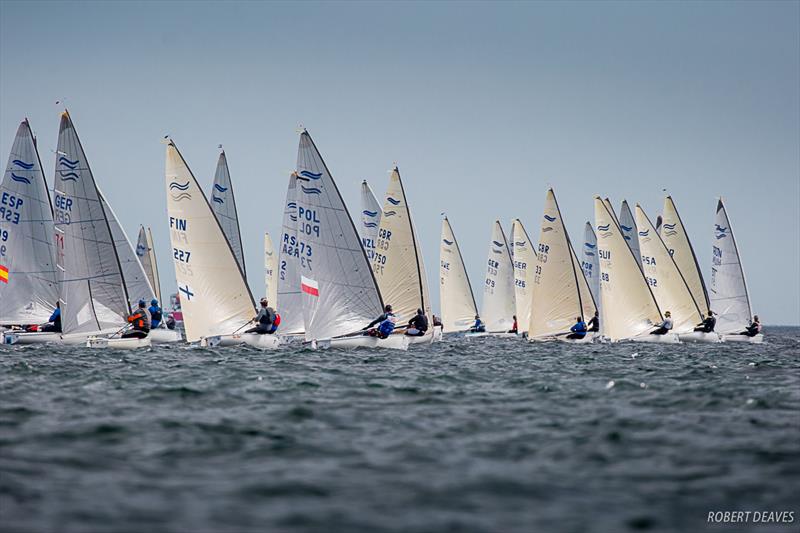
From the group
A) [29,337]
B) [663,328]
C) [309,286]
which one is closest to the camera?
[309,286]

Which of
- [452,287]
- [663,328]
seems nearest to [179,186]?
[663,328]

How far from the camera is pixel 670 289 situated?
2002 inches

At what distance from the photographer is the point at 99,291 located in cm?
3083

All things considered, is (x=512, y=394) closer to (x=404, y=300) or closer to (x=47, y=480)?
(x=47, y=480)

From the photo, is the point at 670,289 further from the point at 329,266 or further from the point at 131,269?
the point at 131,269

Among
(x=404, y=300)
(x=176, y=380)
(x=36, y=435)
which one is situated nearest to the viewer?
(x=36, y=435)

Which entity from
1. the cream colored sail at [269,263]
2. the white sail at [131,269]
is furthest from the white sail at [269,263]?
the white sail at [131,269]

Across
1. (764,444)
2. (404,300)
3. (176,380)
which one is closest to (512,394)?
(764,444)

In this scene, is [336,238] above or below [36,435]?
above

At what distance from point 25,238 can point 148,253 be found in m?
27.1

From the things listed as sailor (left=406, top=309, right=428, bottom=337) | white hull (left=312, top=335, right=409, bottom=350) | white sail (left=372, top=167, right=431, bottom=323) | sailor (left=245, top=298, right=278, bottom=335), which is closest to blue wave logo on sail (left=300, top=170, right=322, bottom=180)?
sailor (left=245, top=298, right=278, bottom=335)

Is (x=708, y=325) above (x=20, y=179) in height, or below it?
below

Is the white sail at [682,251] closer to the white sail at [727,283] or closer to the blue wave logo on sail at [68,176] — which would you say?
the white sail at [727,283]

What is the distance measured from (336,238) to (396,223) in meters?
10.2
